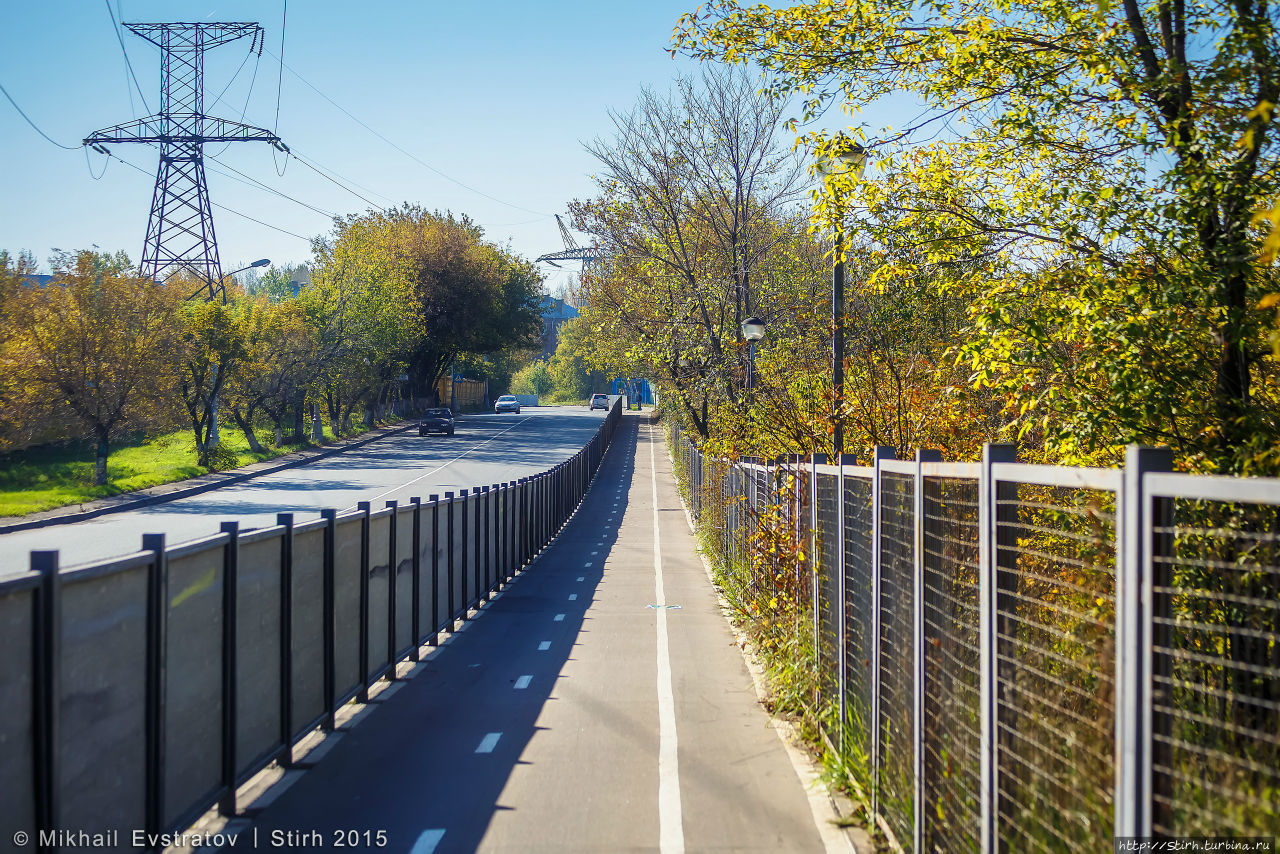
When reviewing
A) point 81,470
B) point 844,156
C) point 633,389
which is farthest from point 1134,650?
point 633,389

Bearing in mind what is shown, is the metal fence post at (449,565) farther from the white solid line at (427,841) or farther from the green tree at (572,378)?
the green tree at (572,378)

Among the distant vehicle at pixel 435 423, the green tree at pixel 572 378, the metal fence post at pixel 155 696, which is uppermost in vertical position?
the green tree at pixel 572 378

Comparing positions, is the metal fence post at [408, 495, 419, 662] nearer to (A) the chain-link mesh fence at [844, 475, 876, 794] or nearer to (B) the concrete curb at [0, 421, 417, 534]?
(A) the chain-link mesh fence at [844, 475, 876, 794]

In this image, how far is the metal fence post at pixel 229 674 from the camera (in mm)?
6129

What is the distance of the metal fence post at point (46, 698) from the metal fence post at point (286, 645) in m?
2.72

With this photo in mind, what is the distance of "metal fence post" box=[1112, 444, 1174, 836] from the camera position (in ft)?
9.35

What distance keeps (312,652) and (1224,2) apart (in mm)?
7719

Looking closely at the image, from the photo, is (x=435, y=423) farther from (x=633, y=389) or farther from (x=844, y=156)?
(x=633, y=389)

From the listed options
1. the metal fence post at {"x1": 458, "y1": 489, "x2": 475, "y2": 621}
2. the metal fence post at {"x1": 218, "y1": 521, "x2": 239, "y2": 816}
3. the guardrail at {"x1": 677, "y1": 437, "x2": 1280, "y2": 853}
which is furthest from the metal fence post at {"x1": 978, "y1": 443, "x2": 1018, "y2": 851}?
the metal fence post at {"x1": 458, "y1": 489, "x2": 475, "y2": 621}

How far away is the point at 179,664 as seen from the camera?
5.57 meters

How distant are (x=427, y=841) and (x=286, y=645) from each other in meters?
1.94

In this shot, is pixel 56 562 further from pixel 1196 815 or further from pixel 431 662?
pixel 431 662

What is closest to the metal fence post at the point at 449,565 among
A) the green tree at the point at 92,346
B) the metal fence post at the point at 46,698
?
the metal fence post at the point at 46,698

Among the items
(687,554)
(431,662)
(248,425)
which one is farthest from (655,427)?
(431,662)
